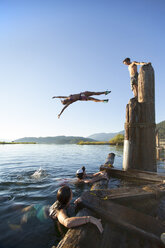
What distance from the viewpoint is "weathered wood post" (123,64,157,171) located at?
6340 millimetres

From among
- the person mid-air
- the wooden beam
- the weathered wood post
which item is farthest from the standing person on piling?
the wooden beam

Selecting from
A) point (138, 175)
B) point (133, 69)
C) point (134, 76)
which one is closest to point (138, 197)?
point (138, 175)

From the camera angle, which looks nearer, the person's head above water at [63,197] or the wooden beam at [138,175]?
the person's head above water at [63,197]

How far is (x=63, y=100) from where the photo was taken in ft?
25.6

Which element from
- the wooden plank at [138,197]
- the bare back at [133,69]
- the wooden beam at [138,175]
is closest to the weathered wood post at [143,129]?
the wooden beam at [138,175]

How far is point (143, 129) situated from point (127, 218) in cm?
467

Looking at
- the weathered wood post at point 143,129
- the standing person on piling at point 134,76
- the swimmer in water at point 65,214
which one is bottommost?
the swimmer in water at point 65,214

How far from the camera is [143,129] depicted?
6.50m

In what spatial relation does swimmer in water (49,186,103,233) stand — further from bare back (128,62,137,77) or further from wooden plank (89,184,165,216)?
bare back (128,62,137,77)

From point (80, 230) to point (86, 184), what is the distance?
4818mm

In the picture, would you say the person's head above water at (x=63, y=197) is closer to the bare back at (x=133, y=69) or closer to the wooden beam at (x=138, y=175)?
the wooden beam at (x=138, y=175)

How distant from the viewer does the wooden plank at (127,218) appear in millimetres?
2381

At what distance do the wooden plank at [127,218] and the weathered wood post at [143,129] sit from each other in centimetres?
404

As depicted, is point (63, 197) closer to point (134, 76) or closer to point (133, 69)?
point (134, 76)
